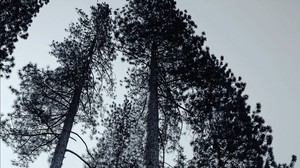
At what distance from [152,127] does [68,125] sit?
373 centimetres

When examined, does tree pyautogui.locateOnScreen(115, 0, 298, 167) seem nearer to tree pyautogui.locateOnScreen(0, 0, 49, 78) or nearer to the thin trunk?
the thin trunk

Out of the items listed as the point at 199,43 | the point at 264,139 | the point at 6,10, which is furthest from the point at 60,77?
the point at 264,139

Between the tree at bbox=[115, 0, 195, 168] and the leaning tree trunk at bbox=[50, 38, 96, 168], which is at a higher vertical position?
the tree at bbox=[115, 0, 195, 168]

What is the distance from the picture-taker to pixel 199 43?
10.2 meters

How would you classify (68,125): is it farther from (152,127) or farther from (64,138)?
(152,127)

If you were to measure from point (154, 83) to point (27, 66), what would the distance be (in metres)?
5.19

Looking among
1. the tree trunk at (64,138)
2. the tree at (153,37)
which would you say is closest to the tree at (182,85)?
the tree at (153,37)

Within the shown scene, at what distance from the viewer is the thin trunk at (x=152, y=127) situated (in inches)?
280

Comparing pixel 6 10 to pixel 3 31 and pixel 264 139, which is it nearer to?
pixel 3 31

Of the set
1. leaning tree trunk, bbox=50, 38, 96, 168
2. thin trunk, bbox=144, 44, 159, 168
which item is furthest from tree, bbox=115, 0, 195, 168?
leaning tree trunk, bbox=50, 38, 96, 168

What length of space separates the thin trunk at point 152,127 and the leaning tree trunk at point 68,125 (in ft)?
9.65

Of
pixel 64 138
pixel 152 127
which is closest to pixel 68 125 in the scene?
pixel 64 138

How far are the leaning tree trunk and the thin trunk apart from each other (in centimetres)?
294

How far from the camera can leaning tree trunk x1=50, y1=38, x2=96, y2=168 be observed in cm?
873
